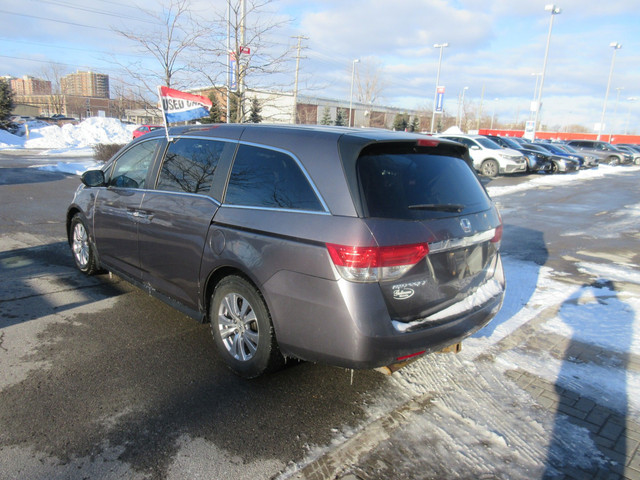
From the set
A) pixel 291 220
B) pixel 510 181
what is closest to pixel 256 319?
pixel 291 220

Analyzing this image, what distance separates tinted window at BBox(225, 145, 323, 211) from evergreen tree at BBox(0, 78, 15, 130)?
42140 mm

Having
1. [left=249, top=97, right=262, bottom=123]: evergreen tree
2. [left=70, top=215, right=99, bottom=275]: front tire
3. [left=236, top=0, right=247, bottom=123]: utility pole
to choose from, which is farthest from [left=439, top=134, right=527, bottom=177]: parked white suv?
[left=70, top=215, right=99, bottom=275]: front tire

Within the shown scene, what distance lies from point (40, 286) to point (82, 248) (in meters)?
0.62

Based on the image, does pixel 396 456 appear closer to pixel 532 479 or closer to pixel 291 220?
pixel 532 479

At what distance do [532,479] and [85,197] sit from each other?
16.6ft

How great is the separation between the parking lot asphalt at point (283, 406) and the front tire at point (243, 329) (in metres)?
0.17

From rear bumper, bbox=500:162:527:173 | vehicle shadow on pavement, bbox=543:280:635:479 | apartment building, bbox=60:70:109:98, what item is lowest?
vehicle shadow on pavement, bbox=543:280:635:479

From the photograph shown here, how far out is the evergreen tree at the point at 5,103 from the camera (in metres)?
36.4

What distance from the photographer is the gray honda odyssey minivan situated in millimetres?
2652

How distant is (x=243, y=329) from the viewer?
130 inches

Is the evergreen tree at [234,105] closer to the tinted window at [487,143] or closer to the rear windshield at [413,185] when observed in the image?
the rear windshield at [413,185]

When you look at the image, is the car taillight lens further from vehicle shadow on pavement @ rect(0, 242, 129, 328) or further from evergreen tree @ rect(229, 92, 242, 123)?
evergreen tree @ rect(229, 92, 242, 123)

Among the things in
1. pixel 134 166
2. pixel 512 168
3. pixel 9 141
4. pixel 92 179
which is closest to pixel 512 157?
pixel 512 168

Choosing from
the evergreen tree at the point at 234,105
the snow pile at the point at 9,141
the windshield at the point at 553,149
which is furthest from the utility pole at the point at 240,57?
the snow pile at the point at 9,141
